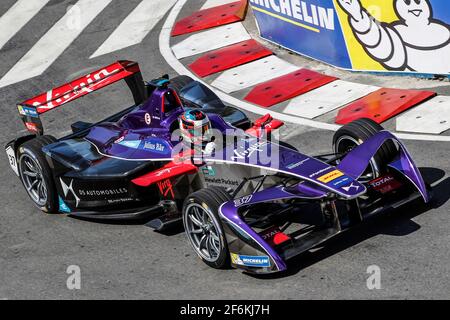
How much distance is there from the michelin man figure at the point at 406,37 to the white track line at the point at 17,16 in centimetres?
829

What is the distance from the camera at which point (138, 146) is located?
11000 millimetres

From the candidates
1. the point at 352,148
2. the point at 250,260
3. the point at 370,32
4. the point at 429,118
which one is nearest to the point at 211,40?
the point at 370,32

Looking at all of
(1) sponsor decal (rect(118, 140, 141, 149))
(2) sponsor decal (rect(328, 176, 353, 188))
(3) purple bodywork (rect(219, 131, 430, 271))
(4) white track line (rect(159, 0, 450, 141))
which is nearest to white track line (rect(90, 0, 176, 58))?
(4) white track line (rect(159, 0, 450, 141))

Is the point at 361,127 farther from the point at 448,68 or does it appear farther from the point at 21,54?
the point at 21,54

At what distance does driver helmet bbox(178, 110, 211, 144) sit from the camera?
10.2m

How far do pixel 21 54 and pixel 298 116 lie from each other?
285 inches

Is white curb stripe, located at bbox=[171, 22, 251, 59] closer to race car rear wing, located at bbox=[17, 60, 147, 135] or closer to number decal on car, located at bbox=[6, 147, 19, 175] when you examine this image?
race car rear wing, located at bbox=[17, 60, 147, 135]

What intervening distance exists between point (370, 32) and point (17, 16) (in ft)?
31.0

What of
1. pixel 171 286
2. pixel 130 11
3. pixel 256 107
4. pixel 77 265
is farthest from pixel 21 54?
pixel 171 286

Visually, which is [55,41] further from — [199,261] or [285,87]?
[199,261]

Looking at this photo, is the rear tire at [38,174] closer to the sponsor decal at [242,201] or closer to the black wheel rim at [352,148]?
the sponsor decal at [242,201]

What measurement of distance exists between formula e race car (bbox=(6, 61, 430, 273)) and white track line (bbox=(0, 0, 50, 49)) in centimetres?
720

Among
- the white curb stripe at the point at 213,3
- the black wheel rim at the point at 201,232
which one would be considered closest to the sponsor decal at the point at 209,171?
the black wheel rim at the point at 201,232

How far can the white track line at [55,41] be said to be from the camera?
1703cm
